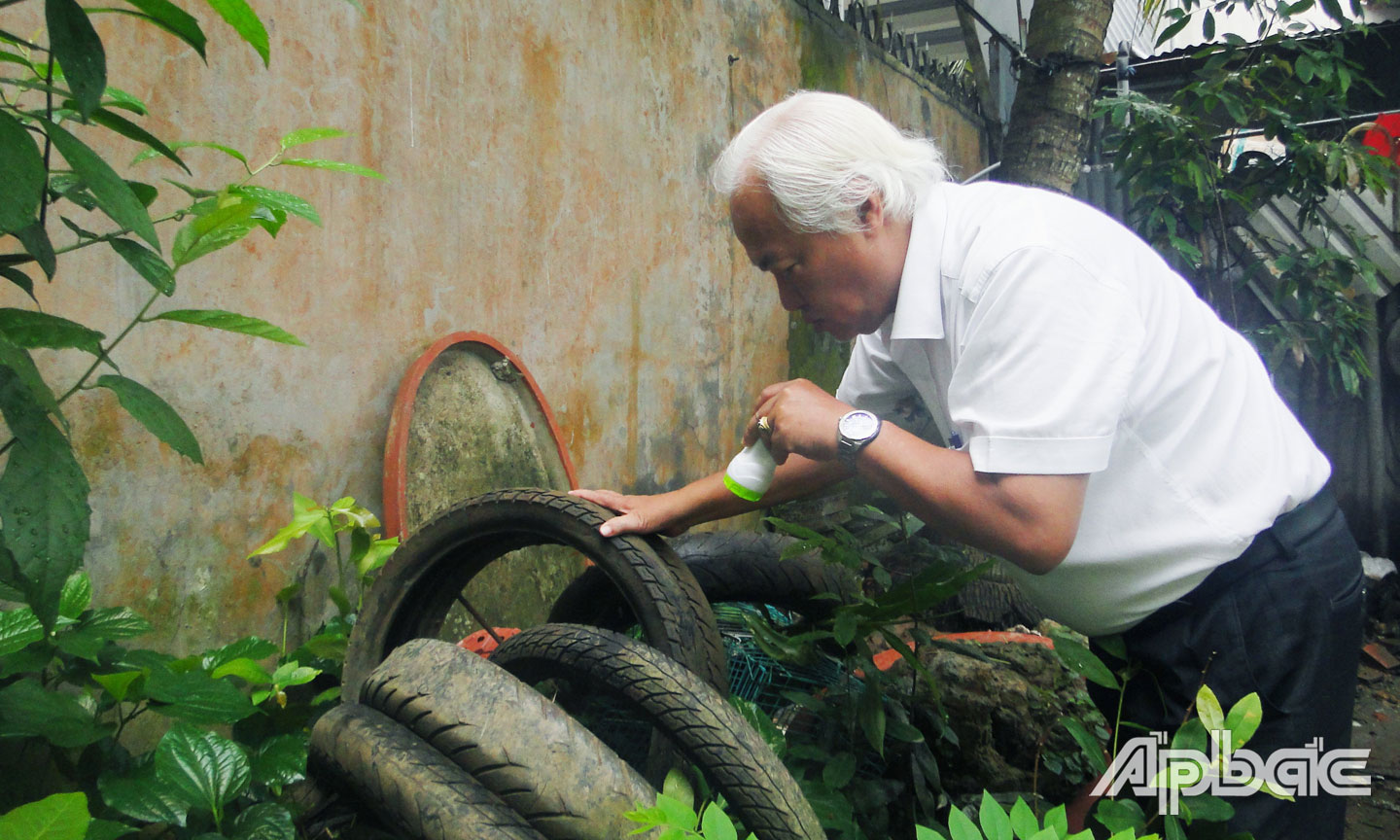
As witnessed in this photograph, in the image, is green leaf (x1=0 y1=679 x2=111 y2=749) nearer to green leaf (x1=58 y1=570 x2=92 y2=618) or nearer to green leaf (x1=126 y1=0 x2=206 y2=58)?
green leaf (x1=58 y1=570 x2=92 y2=618)

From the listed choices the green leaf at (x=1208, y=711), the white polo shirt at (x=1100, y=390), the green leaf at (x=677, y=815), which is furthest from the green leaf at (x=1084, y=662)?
the green leaf at (x=677, y=815)

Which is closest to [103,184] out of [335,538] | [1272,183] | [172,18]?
[172,18]

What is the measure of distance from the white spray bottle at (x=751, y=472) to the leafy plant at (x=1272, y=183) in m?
4.80

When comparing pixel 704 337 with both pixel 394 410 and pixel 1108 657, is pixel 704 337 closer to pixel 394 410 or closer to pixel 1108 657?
pixel 394 410

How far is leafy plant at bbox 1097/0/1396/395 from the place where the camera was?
5734mm

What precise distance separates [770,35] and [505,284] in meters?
2.68

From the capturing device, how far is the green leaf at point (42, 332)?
1118mm

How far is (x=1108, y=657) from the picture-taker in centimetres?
215

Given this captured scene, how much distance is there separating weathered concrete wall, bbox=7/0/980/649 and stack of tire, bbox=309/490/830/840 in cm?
63

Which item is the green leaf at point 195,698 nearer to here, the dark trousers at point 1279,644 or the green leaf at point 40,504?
the green leaf at point 40,504

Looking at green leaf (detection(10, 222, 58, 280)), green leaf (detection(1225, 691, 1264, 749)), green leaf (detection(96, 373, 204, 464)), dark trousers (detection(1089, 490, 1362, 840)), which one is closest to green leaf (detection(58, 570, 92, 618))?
green leaf (detection(96, 373, 204, 464))

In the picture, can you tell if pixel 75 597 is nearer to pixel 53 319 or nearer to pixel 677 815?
pixel 53 319

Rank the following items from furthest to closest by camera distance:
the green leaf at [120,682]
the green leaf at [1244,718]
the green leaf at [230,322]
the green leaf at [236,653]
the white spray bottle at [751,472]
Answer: the white spray bottle at [751,472]
the green leaf at [236,653]
the green leaf at [120,682]
the green leaf at [1244,718]
the green leaf at [230,322]

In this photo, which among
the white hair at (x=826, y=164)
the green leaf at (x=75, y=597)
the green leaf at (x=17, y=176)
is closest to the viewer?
the green leaf at (x=17, y=176)
